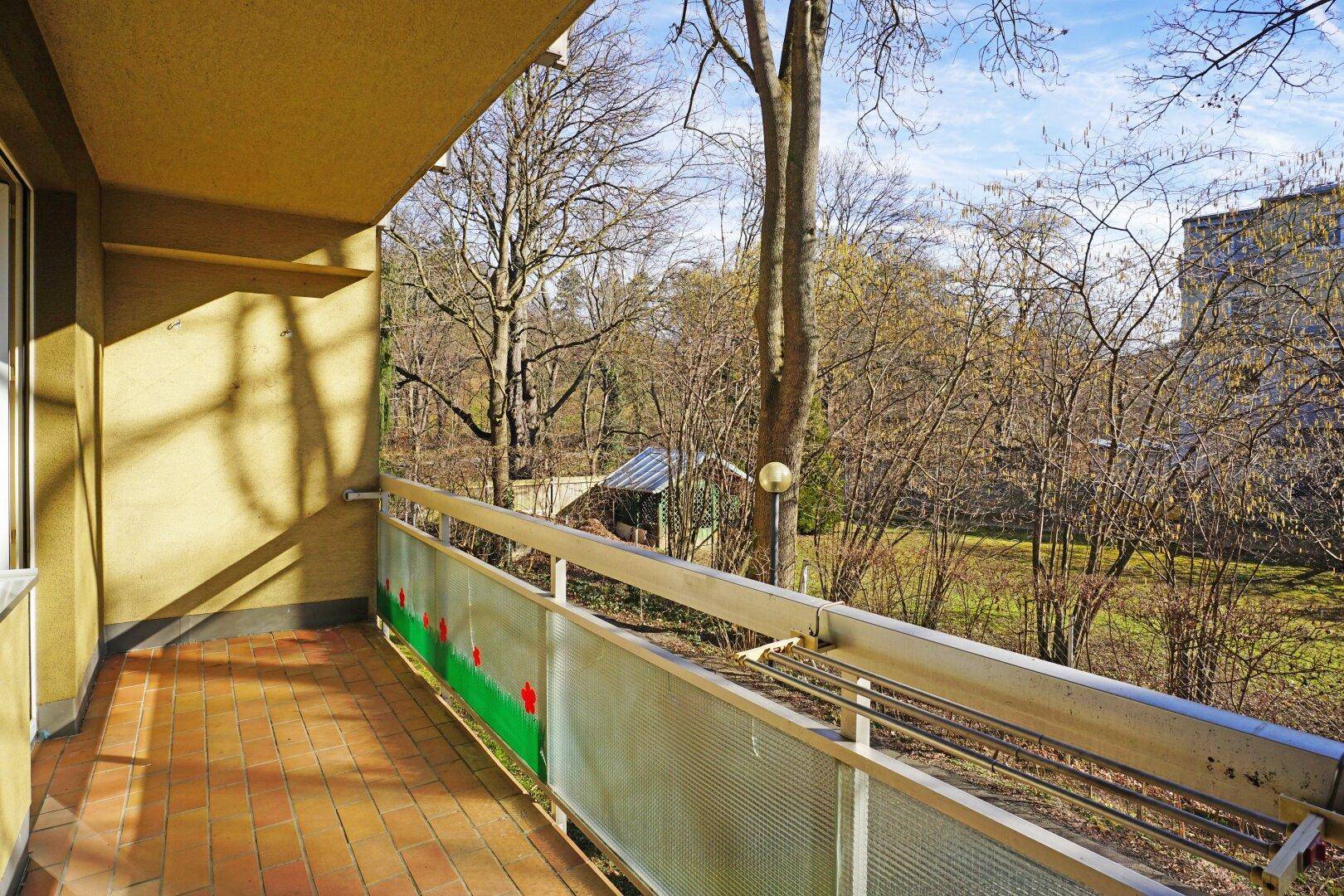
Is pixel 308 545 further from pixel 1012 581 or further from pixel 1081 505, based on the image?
pixel 1081 505

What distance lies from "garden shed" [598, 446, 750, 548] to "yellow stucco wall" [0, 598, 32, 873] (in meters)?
5.06

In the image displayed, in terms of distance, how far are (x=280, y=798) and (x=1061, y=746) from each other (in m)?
2.72

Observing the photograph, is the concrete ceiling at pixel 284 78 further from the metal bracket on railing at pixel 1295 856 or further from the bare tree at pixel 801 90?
the bare tree at pixel 801 90

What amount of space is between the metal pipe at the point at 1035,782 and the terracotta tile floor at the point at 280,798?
1.31m

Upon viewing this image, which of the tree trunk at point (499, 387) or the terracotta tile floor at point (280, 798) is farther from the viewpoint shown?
the tree trunk at point (499, 387)

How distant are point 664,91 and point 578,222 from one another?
2085 mm

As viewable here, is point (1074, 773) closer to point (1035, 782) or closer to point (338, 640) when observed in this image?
point (1035, 782)

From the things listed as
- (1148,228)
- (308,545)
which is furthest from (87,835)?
(1148,228)

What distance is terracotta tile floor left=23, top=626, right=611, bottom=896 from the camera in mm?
2287

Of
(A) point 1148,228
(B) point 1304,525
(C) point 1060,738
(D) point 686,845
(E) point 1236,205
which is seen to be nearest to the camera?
(C) point 1060,738

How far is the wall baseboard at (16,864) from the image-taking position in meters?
1.93

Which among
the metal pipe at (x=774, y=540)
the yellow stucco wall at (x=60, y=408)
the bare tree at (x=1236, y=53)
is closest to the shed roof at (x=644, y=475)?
the bare tree at (x=1236, y=53)

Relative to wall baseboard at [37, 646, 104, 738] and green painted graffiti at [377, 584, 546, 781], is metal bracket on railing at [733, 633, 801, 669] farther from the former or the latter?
wall baseboard at [37, 646, 104, 738]

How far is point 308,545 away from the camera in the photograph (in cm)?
466
